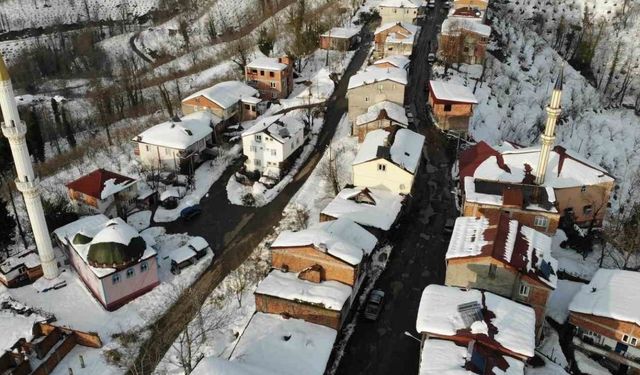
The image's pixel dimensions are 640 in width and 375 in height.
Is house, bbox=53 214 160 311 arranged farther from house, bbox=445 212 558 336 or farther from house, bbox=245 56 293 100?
house, bbox=245 56 293 100

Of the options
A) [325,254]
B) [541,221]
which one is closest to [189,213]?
[325,254]

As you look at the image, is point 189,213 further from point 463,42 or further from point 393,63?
point 463,42

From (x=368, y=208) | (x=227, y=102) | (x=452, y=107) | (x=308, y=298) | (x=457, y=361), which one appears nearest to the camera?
(x=457, y=361)

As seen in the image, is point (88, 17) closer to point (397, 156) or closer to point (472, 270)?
point (397, 156)

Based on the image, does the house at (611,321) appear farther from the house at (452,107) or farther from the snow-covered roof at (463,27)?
the snow-covered roof at (463,27)

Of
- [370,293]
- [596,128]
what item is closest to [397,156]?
[370,293]

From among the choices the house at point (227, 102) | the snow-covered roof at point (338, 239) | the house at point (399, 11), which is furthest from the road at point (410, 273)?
the house at point (399, 11)
